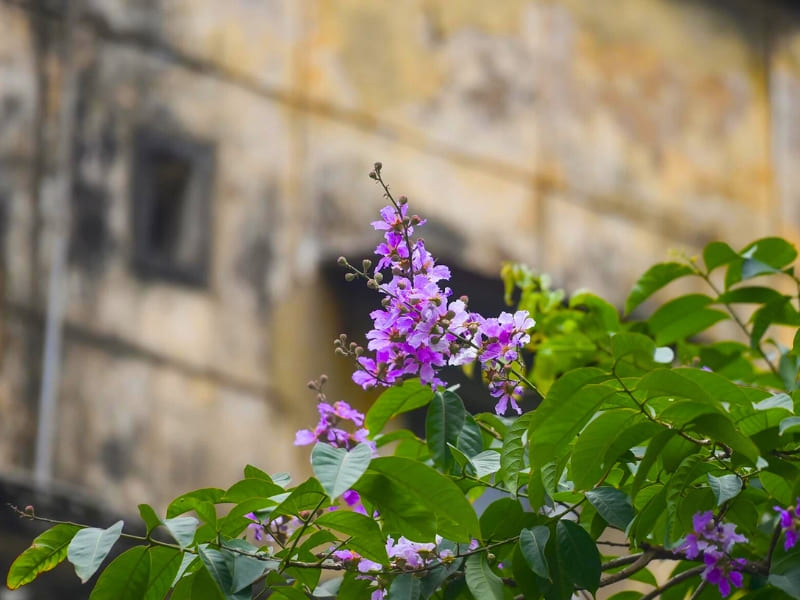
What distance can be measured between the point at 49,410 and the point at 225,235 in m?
1.03

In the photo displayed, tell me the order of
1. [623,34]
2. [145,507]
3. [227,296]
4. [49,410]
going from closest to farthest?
[145,507]
[49,410]
[227,296]
[623,34]

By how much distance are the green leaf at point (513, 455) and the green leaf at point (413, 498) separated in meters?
0.08

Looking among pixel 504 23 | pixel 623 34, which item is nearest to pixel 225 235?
pixel 504 23

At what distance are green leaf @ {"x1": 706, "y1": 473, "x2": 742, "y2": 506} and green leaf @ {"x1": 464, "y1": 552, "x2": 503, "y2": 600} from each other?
20 cm

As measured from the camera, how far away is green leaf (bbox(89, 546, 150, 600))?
1.26 m

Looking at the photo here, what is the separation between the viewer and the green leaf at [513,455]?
131 centimetres

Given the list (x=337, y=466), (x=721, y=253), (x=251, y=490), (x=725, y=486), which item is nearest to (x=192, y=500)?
(x=251, y=490)

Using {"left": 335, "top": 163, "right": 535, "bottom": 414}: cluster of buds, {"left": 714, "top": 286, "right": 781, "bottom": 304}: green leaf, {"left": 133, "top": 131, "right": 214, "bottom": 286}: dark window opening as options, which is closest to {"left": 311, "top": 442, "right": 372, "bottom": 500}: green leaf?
{"left": 335, "top": 163, "right": 535, "bottom": 414}: cluster of buds

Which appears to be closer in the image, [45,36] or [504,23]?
[45,36]

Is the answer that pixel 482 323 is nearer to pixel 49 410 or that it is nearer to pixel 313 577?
pixel 313 577

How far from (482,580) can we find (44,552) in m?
0.38

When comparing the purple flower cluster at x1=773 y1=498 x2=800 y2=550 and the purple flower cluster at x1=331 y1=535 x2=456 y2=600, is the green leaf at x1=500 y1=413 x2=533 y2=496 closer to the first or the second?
the purple flower cluster at x1=331 y1=535 x2=456 y2=600

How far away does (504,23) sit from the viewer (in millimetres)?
6508

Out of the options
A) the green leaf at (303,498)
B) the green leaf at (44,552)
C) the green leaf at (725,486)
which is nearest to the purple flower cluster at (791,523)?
the green leaf at (725,486)
